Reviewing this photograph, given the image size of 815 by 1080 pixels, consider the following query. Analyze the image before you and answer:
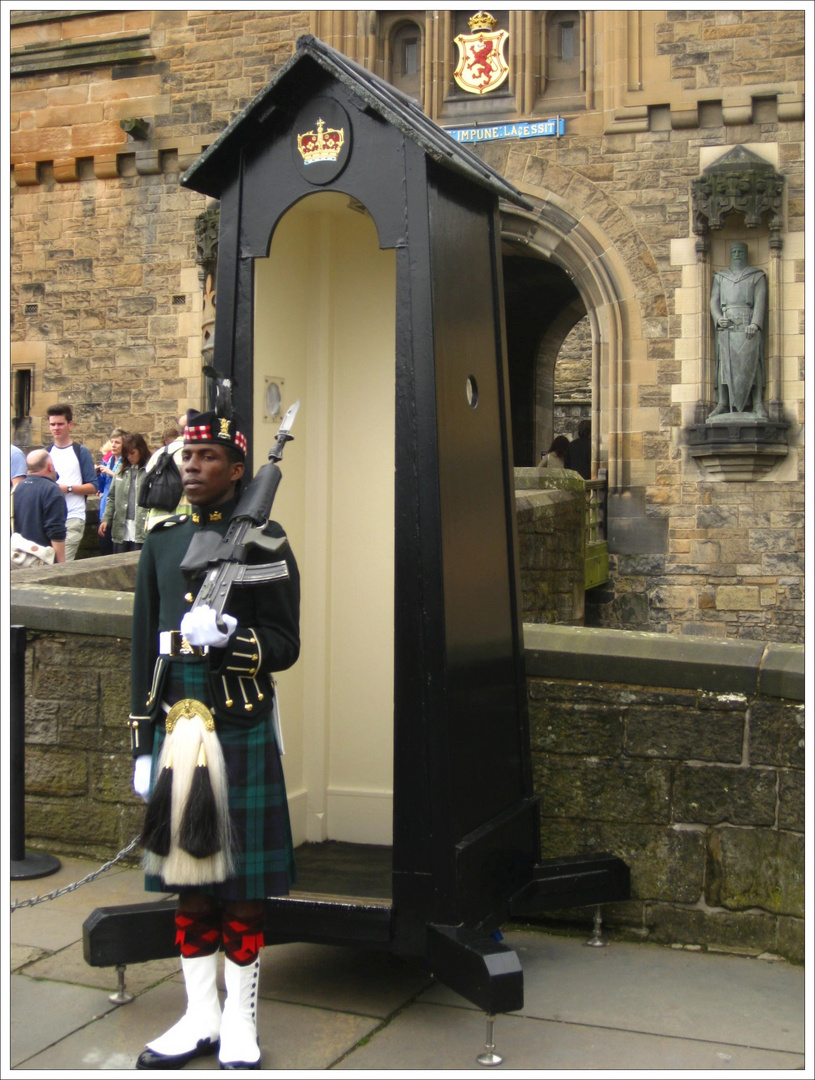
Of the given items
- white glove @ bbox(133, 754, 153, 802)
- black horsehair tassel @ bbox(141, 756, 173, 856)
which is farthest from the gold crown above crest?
black horsehair tassel @ bbox(141, 756, 173, 856)

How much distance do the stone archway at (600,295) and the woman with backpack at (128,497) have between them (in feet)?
19.4

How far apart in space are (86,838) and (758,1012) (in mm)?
2557

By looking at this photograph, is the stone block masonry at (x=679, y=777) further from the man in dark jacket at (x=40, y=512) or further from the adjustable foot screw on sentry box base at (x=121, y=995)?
the man in dark jacket at (x=40, y=512)

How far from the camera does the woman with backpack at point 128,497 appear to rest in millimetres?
9695

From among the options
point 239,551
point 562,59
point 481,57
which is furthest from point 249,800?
point 562,59

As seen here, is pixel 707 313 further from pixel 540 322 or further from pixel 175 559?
pixel 175 559

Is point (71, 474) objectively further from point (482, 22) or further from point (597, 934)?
point (482, 22)

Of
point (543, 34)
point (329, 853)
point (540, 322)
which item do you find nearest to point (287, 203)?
point (329, 853)

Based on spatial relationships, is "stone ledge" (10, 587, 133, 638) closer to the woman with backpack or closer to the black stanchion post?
the black stanchion post

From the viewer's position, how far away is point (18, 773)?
4.48 m

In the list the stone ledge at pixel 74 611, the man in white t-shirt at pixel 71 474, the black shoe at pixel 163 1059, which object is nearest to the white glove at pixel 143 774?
the black shoe at pixel 163 1059

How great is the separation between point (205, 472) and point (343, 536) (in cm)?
119

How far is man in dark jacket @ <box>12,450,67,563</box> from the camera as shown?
8.03 metres

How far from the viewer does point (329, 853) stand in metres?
4.10
